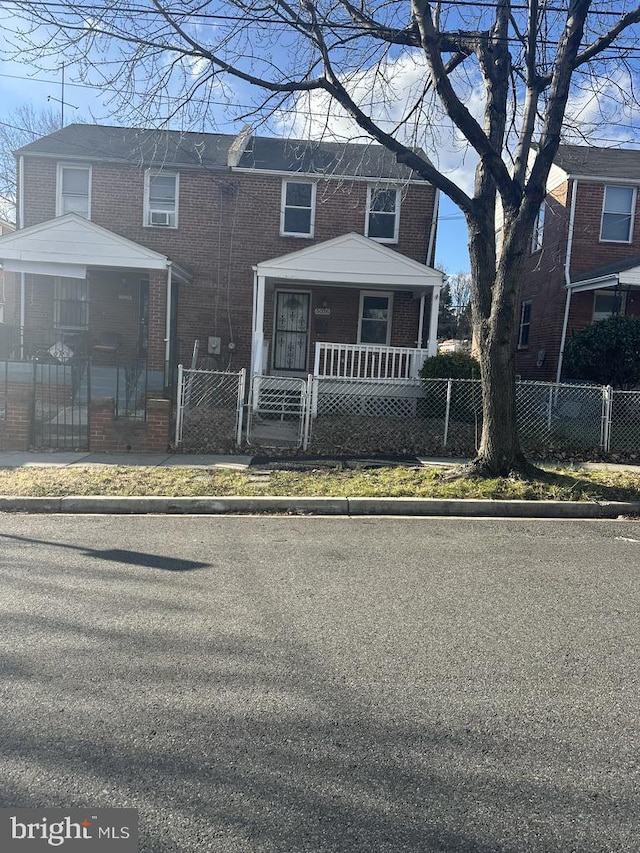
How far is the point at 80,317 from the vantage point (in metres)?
15.7

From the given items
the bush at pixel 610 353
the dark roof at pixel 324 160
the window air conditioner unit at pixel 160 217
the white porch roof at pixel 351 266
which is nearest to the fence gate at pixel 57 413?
the white porch roof at pixel 351 266

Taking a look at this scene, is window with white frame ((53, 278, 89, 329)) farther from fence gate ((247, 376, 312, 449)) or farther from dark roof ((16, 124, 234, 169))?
fence gate ((247, 376, 312, 449))

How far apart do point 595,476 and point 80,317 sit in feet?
42.5

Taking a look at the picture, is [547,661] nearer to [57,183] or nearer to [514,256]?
[514,256]

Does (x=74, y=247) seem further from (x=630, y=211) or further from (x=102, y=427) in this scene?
(x=630, y=211)

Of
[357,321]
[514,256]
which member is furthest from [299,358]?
[514,256]

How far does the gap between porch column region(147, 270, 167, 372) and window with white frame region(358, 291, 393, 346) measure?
531cm

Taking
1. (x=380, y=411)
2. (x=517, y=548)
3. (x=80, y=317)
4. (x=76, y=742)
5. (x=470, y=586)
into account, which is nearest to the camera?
(x=76, y=742)

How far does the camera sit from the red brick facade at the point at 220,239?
51.3 ft

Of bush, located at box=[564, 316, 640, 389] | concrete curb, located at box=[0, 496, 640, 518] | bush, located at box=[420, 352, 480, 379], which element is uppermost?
bush, located at box=[564, 316, 640, 389]

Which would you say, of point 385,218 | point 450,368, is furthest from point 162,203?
point 450,368

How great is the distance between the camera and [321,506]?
23.7 feet

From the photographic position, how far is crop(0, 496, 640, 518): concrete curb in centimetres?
708

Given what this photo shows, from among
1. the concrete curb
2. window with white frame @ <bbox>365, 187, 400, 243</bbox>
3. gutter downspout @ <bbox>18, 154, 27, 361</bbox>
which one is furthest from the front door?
the concrete curb
